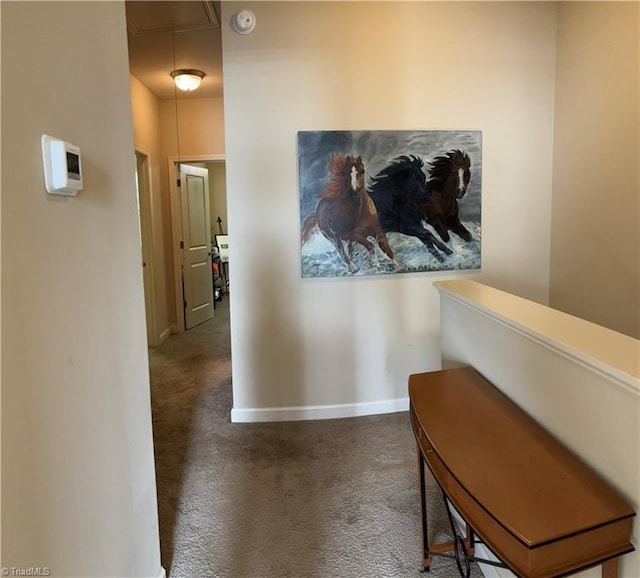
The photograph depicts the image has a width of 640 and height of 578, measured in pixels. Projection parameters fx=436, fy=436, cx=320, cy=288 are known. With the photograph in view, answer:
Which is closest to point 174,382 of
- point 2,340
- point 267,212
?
point 267,212

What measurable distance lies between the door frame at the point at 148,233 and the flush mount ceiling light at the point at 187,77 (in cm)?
79

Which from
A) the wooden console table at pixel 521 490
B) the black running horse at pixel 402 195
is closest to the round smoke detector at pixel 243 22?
the black running horse at pixel 402 195

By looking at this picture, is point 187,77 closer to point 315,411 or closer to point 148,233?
point 148,233

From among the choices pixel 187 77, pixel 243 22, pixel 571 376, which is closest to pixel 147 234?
pixel 187 77

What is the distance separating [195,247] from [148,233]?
0.89 metres

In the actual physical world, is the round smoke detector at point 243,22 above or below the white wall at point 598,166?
above

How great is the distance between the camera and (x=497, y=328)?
1.56 metres

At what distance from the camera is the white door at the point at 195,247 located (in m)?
5.31

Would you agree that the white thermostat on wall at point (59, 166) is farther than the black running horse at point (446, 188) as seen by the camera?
No

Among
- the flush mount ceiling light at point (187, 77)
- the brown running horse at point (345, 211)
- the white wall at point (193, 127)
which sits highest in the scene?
the flush mount ceiling light at point (187, 77)

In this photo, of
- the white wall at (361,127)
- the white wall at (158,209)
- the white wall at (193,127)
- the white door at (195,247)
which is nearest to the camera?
the white wall at (361,127)

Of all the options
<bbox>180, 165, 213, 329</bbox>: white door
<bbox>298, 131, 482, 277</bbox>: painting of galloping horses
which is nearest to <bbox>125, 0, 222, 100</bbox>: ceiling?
<bbox>180, 165, 213, 329</bbox>: white door

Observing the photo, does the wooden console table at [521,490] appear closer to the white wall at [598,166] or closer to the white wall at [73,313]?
the white wall at [73,313]

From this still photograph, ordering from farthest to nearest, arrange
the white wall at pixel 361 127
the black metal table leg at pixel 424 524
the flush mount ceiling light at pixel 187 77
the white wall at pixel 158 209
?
the white wall at pixel 158 209
the flush mount ceiling light at pixel 187 77
the white wall at pixel 361 127
the black metal table leg at pixel 424 524
